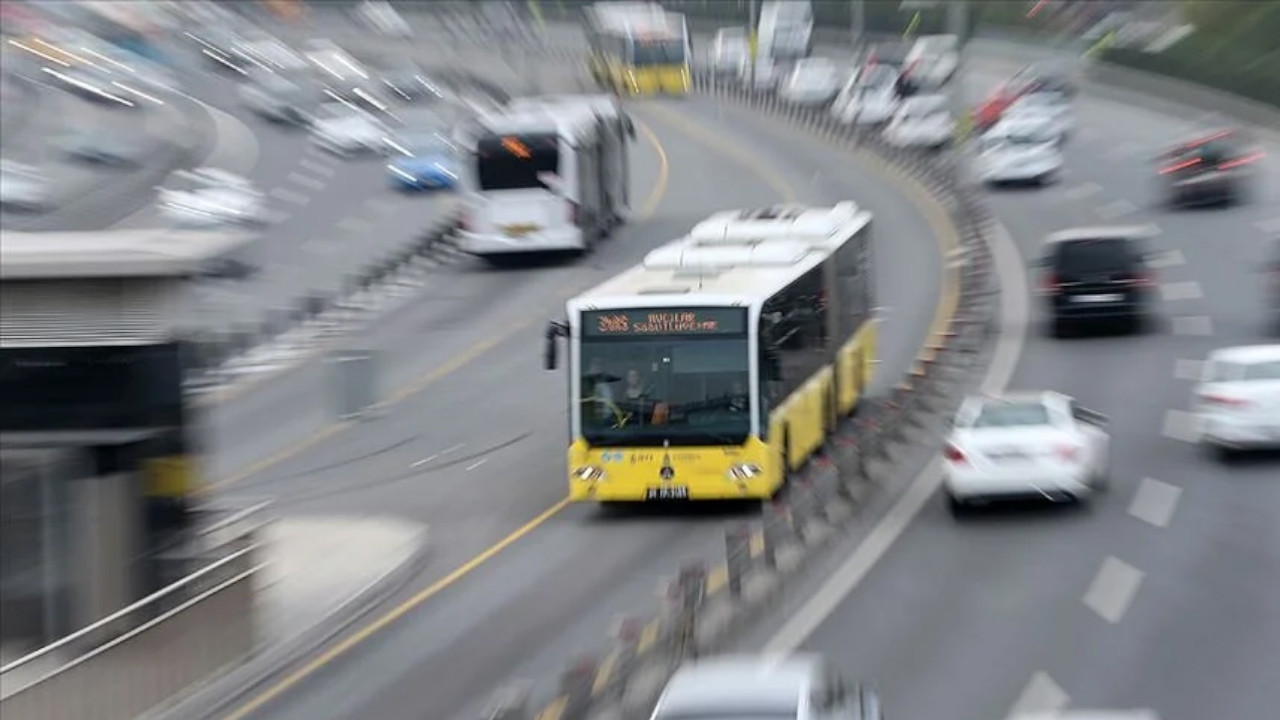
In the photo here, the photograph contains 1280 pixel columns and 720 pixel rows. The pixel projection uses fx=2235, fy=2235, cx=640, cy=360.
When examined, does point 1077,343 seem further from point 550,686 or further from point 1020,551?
point 550,686

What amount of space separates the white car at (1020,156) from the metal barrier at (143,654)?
44.5 meters

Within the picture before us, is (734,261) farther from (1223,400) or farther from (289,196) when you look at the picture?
(289,196)

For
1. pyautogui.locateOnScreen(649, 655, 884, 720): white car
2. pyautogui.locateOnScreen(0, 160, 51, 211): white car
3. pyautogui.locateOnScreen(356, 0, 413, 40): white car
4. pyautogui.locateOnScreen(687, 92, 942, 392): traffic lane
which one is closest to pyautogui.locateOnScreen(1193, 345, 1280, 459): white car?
pyautogui.locateOnScreen(687, 92, 942, 392): traffic lane

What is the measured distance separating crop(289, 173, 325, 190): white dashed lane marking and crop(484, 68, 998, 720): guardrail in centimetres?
2151

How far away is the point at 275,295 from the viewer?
1882 inches

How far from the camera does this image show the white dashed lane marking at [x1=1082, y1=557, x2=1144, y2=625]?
802 inches

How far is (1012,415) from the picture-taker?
26141 millimetres

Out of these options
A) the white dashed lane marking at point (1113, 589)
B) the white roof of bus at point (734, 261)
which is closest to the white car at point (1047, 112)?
the white roof of bus at point (734, 261)

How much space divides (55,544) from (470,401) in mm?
17699

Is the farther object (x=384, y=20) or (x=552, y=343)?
(x=384, y=20)

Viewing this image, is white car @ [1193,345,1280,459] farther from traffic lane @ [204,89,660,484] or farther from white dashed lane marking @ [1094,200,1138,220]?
white dashed lane marking @ [1094,200,1138,220]

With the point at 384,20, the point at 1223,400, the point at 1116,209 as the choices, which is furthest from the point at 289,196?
the point at 384,20

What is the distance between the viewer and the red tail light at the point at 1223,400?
27328mm

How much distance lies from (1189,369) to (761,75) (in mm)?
61305
